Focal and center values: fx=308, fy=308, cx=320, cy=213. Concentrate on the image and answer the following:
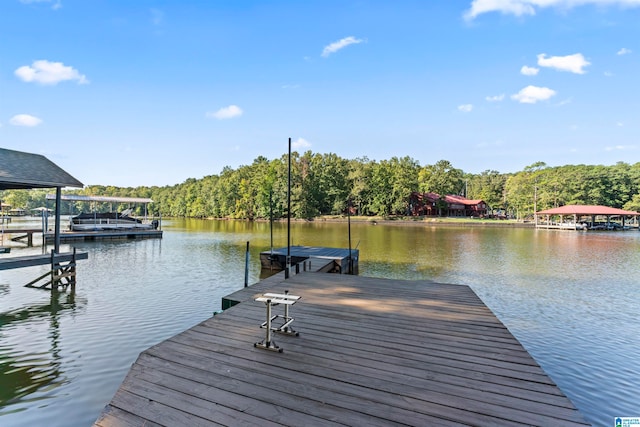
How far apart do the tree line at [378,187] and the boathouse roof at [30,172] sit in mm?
39090

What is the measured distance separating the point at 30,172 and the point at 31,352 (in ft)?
22.8

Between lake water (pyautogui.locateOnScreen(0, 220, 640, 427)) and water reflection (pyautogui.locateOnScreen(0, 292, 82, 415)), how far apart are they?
2cm

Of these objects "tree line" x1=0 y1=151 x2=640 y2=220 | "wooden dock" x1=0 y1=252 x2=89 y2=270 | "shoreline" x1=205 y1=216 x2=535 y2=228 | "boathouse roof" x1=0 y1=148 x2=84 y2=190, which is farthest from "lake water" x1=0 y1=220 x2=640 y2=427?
"tree line" x1=0 y1=151 x2=640 y2=220

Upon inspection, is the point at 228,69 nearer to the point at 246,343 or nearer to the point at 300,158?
the point at 246,343

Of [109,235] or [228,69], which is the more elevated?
[228,69]

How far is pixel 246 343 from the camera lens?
4031 mm

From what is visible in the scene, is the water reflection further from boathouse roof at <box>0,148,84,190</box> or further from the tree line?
the tree line

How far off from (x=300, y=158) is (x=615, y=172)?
196ft

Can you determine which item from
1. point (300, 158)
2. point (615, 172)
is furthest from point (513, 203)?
point (300, 158)

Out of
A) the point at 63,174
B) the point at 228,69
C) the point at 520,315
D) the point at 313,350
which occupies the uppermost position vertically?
the point at 228,69

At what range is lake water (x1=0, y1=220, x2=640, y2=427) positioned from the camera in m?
4.59

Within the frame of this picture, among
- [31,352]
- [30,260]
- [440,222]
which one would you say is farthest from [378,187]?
[31,352]

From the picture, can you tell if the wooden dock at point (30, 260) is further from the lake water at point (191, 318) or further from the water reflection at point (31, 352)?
the water reflection at point (31, 352)

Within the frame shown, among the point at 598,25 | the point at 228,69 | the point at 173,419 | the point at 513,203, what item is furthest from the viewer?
the point at 513,203
